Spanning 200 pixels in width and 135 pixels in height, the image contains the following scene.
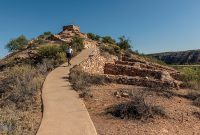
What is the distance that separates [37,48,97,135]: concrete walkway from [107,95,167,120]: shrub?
1.00 meters

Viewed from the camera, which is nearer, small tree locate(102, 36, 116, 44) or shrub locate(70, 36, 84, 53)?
shrub locate(70, 36, 84, 53)

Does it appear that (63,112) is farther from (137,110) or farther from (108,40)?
(108,40)

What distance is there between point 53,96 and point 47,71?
19.7 feet

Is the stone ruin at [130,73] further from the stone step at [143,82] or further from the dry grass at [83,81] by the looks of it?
the dry grass at [83,81]

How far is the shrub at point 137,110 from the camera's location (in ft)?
32.8

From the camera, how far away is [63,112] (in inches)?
395

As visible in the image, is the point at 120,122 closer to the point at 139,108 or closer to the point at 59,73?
the point at 139,108

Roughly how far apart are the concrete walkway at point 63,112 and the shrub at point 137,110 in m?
1.00

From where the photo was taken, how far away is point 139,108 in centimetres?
1005

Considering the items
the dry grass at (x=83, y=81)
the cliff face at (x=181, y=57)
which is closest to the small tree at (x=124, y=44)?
the dry grass at (x=83, y=81)

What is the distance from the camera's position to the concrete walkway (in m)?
8.39

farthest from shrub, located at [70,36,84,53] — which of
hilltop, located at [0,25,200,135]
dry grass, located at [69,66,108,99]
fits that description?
dry grass, located at [69,66,108,99]

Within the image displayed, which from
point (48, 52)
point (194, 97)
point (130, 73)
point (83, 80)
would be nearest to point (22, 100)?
point (83, 80)

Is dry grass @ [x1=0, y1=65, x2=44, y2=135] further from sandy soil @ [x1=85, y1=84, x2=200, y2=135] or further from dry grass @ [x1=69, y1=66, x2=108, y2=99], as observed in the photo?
sandy soil @ [x1=85, y1=84, x2=200, y2=135]
